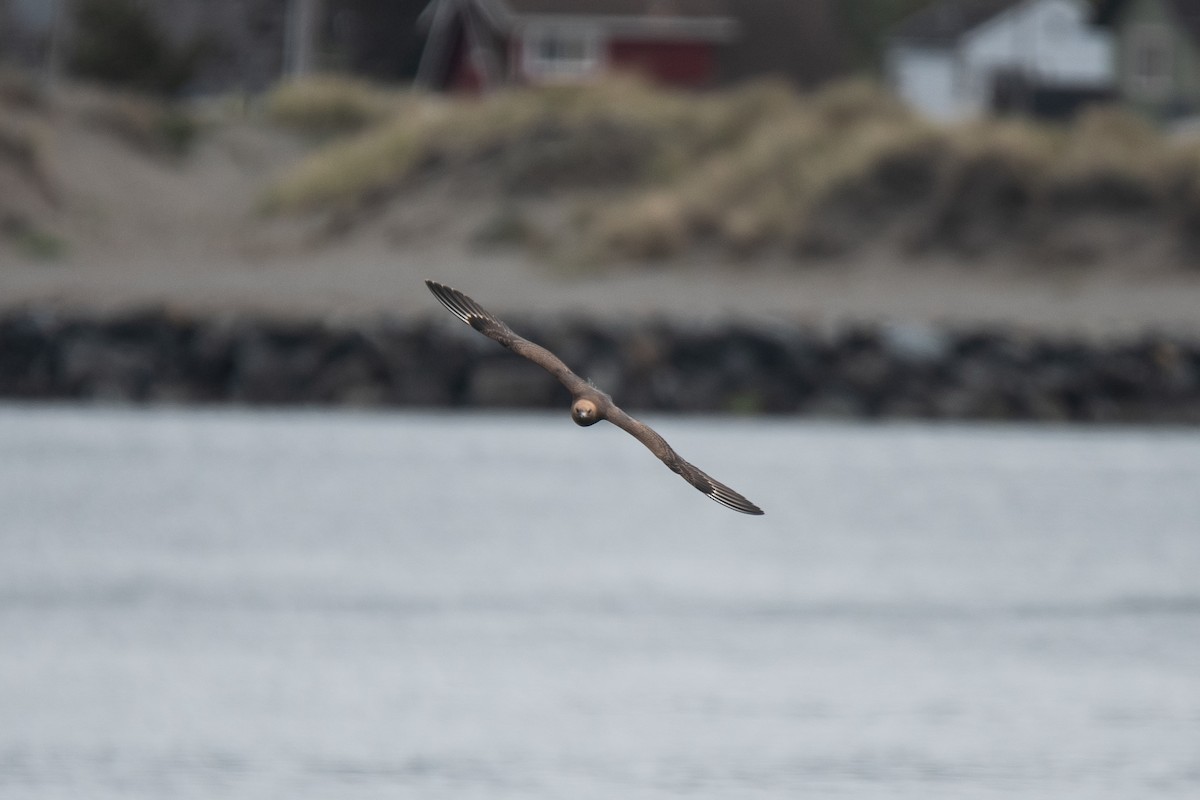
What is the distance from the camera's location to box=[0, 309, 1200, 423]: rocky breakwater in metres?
25.6

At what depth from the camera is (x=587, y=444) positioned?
92.3ft

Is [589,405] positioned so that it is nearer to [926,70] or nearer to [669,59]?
[669,59]

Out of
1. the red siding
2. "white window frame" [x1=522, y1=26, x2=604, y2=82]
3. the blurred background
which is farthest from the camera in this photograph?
"white window frame" [x1=522, y1=26, x2=604, y2=82]

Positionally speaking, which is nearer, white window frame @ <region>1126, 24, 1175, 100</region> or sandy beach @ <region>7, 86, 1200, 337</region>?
sandy beach @ <region>7, 86, 1200, 337</region>

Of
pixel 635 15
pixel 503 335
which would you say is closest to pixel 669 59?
pixel 635 15

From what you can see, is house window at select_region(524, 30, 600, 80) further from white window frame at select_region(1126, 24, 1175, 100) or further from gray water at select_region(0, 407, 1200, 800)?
gray water at select_region(0, 407, 1200, 800)

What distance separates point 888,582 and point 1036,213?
11.9m

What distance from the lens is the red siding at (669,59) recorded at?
4431cm

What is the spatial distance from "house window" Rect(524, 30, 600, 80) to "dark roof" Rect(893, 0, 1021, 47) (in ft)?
79.6

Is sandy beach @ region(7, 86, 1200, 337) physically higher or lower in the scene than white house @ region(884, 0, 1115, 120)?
lower

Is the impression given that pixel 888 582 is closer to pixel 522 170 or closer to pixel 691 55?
pixel 522 170

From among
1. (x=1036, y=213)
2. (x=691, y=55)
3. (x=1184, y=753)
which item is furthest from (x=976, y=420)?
(x=691, y=55)

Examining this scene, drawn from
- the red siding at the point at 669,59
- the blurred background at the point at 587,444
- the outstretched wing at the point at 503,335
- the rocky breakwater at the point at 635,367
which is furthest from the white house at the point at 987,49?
the outstretched wing at the point at 503,335

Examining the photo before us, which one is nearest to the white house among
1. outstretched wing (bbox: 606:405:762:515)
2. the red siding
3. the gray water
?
the red siding
